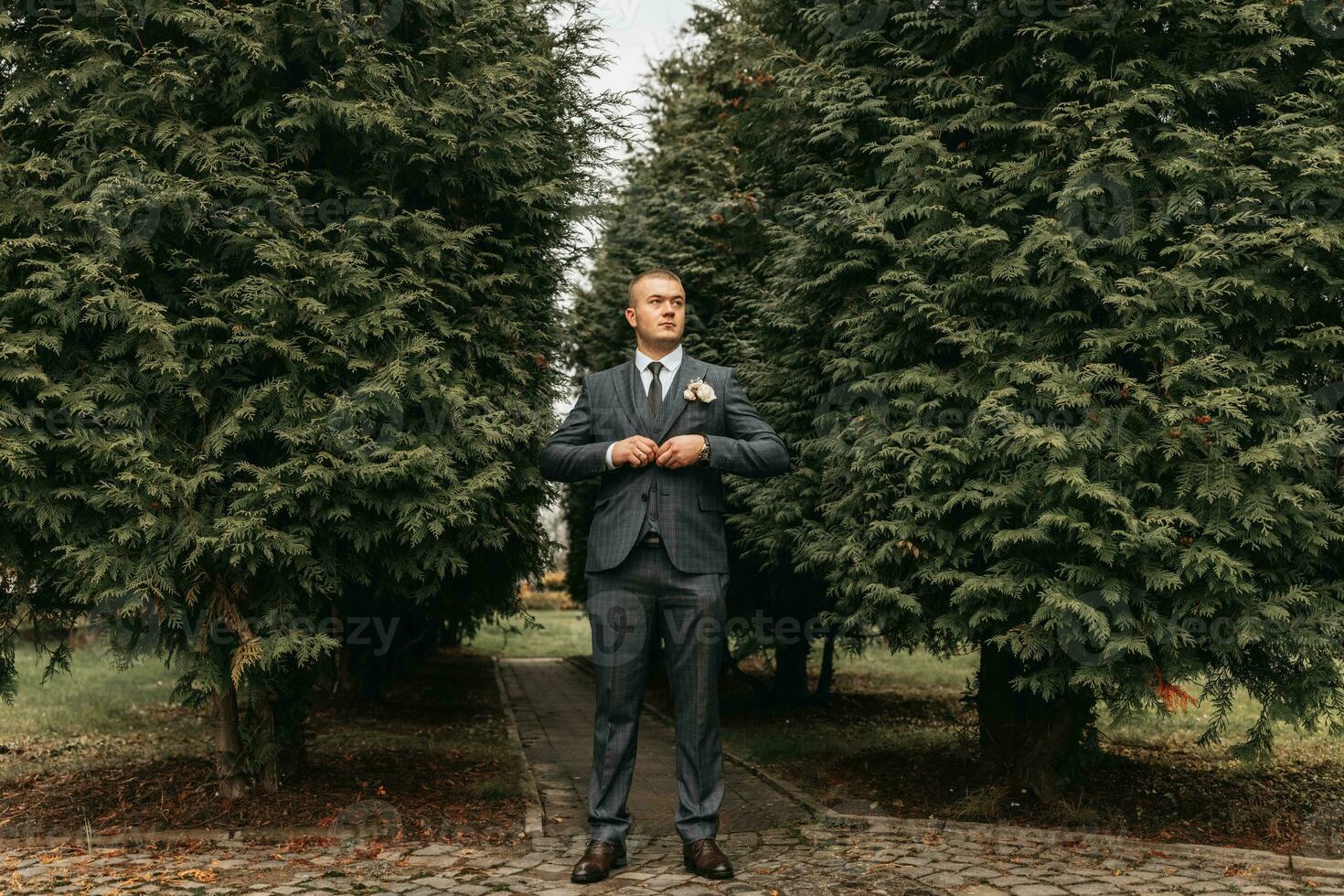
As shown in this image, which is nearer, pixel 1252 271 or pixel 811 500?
pixel 1252 271

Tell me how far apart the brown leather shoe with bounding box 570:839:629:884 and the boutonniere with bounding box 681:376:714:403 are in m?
2.04

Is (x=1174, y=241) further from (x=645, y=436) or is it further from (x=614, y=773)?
(x=614, y=773)

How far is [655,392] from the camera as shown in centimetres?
479

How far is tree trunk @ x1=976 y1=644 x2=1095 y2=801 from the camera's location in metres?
5.89

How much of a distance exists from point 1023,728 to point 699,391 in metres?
3.22

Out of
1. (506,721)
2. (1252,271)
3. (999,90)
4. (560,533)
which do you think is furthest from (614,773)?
(560,533)

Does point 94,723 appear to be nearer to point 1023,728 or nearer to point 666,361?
point 666,361

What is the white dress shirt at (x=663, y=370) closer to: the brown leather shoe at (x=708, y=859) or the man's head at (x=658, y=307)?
the man's head at (x=658, y=307)

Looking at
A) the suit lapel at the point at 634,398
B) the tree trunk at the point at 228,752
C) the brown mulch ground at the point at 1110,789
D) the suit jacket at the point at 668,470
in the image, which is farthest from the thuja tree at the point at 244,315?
the brown mulch ground at the point at 1110,789

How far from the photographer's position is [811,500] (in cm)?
645

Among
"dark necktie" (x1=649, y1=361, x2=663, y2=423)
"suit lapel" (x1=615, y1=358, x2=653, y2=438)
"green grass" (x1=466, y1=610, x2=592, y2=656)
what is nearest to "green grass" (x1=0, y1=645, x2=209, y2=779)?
"suit lapel" (x1=615, y1=358, x2=653, y2=438)

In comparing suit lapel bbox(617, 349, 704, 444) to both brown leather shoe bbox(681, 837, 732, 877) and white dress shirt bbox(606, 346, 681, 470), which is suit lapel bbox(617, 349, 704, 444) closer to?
white dress shirt bbox(606, 346, 681, 470)

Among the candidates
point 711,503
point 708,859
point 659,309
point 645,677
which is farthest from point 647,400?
point 708,859

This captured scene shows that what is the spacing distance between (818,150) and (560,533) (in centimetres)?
1793
